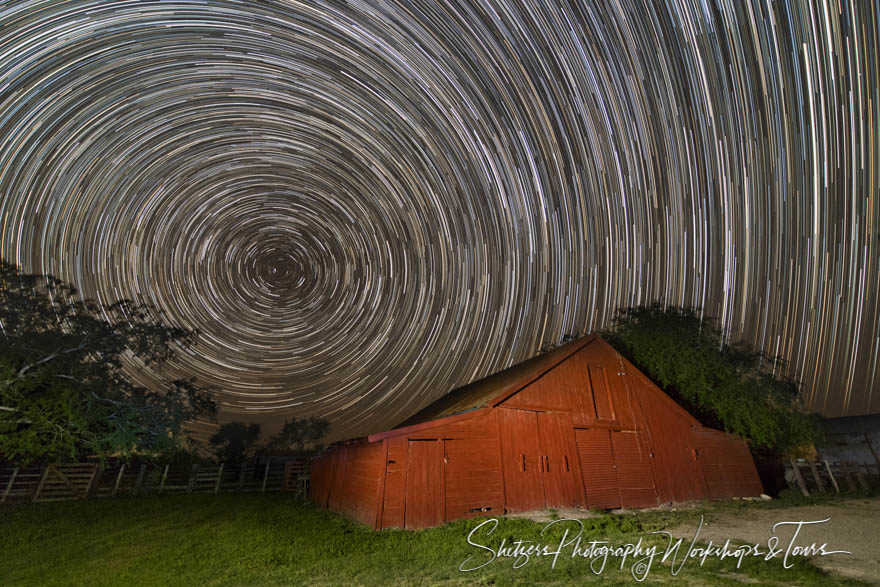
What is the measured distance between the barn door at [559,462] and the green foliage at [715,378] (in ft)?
40.6

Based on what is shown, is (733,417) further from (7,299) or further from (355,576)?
(7,299)

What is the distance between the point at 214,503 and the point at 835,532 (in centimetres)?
2461

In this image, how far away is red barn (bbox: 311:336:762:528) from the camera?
13.4 meters

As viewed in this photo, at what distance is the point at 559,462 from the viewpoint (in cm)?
1553

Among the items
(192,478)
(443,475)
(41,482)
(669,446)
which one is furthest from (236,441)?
(669,446)

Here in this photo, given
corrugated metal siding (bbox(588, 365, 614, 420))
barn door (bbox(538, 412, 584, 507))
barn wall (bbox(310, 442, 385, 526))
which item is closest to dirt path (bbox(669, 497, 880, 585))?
barn door (bbox(538, 412, 584, 507))

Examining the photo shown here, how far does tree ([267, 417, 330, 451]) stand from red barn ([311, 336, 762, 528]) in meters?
32.1

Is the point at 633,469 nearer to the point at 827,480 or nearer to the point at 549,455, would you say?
the point at 549,455

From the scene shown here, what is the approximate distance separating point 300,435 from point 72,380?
120 feet

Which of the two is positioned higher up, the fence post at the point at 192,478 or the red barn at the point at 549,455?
the red barn at the point at 549,455

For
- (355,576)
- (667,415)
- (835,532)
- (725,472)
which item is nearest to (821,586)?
(835,532)

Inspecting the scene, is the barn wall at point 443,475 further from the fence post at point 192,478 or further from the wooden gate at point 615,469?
the fence post at point 192,478

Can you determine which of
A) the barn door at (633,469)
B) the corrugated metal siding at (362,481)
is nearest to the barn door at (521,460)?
the barn door at (633,469)

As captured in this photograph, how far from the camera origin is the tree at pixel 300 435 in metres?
49.5
